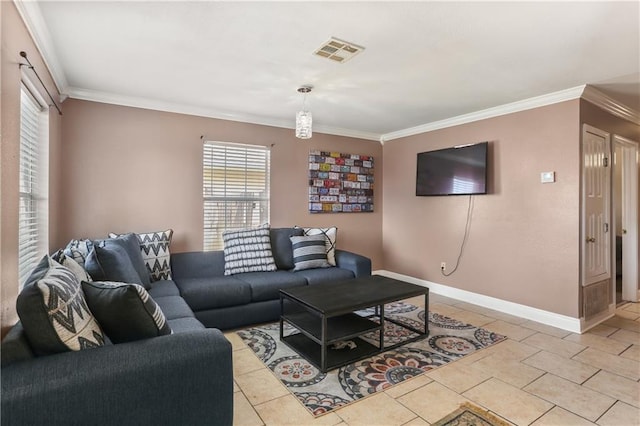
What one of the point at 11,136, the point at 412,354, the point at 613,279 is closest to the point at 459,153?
the point at 613,279

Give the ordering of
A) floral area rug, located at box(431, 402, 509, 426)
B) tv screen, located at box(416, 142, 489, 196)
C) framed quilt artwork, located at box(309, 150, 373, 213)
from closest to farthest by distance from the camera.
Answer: floral area rug, located at box(431, 402, 509, 426)
tv screen, located at box(416, 142, 489, 196)
framed quilt artwork, located at box(309, 150, 373, 213)

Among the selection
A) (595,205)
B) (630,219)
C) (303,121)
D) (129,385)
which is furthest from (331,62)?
(630,219)

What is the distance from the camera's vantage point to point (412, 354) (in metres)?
2.71

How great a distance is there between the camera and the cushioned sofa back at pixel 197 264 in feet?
11.6

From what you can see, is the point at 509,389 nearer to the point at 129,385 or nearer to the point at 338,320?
the point at 338,320

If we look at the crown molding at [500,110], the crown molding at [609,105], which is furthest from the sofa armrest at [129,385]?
the crown molding at [609,105]

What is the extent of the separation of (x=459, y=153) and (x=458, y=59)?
1.85m

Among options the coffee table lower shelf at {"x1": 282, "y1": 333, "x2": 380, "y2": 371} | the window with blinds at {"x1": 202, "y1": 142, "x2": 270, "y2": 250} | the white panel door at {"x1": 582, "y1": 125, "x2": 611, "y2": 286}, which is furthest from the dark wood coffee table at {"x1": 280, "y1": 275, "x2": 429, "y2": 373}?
the white panel door at {"x1": 582, "y1": 125, "x2": 611, "y2": 286}

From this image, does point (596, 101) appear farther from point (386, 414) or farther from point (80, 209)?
point (80, 209)

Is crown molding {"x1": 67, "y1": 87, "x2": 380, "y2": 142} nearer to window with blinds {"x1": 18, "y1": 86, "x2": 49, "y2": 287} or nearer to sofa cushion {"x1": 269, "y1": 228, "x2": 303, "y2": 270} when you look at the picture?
window with blinds {"x1": 18, "y1": 86, "x2": 49, "y2": 287}

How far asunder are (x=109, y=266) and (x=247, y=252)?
1.60m

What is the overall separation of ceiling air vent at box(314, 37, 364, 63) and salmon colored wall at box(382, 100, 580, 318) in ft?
7.71

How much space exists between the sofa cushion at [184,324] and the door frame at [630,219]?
200 inches

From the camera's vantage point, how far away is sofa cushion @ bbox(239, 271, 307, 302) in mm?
3289
